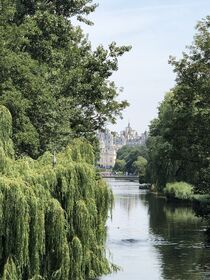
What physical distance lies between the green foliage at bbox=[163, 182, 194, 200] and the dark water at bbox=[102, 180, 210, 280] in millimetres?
11741

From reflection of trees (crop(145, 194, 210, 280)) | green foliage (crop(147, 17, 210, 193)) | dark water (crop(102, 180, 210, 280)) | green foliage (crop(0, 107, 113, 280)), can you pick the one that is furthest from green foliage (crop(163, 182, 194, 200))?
green foliage (crop(0, 107, 113, 280))

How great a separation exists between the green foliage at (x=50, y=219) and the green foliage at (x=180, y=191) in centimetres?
4921

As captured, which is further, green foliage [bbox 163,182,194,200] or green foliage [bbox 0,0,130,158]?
green foliage [bbox 163,182,194,200]

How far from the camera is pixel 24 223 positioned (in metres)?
18.4

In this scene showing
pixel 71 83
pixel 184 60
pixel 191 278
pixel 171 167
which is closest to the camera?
pixel 191 278

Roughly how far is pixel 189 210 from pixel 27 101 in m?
39.1

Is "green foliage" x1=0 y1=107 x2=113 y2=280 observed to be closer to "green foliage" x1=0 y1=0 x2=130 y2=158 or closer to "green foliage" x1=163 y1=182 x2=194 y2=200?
"green foliage" x1=0 y1=0 x2=130 y2=158

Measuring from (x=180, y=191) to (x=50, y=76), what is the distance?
139 ft

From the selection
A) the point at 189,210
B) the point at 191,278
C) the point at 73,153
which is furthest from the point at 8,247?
the point at 189,210

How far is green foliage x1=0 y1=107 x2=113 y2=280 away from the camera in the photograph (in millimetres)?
18297

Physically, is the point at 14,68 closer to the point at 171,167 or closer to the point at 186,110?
the point at 186,110

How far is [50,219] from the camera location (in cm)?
1961

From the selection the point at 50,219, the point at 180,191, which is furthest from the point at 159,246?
the point at 180,191

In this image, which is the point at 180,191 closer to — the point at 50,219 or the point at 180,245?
the point at 180,245
